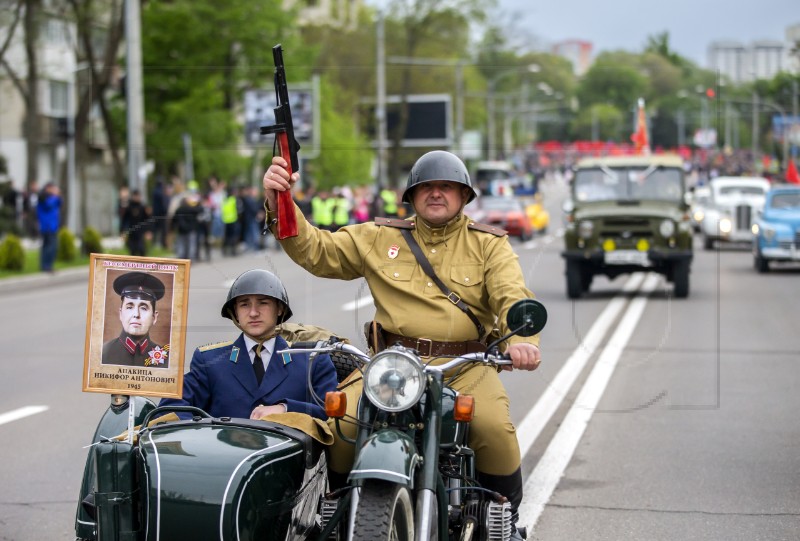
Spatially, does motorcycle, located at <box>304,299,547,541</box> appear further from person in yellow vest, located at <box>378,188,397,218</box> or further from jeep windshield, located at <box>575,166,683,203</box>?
person in yellow vest, located at <box>378,188,397,218</box>

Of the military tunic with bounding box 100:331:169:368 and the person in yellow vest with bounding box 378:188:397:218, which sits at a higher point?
the person in yellow vest with bounding box 378:188:397:218

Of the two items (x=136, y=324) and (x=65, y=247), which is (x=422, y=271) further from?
(x=65, y=247)

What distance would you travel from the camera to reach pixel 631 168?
72.6 feet

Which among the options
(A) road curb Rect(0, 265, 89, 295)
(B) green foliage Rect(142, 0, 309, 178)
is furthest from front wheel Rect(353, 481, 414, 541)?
(B) green foliage Rect(142, 0, 309, 178)

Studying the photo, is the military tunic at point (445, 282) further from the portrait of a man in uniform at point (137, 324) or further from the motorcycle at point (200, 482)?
the portrait of a man in uniform at point (137, 324)

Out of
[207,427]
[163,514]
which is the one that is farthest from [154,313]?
[163,514]

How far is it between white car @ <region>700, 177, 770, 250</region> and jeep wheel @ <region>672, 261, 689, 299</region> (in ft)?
44.4

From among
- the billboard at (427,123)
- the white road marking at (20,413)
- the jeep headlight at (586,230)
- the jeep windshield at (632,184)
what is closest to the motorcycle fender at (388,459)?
the white road marking at (20,413)

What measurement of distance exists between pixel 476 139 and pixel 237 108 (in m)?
44.1

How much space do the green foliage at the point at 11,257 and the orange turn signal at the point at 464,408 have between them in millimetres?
23834

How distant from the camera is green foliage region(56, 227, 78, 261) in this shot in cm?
2977

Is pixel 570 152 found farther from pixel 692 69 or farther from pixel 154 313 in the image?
pixel 154 313

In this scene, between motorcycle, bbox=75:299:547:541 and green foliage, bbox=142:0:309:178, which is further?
green foliage, bbox=142:0:309:178

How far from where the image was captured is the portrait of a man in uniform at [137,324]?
517 centimetres
